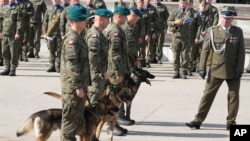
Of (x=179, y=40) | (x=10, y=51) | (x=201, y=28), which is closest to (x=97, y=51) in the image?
(x=10, y=51)

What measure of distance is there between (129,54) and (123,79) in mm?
816

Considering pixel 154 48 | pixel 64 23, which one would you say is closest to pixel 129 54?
pixel 64 23

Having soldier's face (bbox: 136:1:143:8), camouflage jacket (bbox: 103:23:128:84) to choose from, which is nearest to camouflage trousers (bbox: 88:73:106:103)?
camouflage jacket (bbox: 103:23:128:84)

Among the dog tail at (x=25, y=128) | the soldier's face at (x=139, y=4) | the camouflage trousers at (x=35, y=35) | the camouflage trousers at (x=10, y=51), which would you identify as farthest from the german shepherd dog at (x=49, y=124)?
the camouflage trousers at (x=35, y=35)

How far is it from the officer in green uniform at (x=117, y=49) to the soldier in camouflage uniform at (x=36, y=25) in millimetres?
9393

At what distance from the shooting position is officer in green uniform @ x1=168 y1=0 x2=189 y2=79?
16.5 metres

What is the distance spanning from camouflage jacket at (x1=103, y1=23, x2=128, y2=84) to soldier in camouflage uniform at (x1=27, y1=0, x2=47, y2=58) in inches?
372

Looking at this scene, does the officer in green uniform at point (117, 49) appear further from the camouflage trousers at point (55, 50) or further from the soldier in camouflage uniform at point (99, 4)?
the soldier in camouflage uniform at point (99, 4)

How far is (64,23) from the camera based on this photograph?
623 inches

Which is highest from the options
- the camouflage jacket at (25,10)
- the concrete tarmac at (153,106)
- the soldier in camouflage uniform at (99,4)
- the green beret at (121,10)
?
the green beret at (121,10)

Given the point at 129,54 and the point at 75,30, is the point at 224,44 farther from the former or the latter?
the point at 75,30

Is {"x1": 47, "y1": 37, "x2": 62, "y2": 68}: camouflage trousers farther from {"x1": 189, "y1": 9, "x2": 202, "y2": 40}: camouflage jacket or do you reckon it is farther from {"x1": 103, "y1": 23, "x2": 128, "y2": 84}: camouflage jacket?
{"x1": 103, "y1": 23, "x2": 128, "y2": 84}: camouflage jacket

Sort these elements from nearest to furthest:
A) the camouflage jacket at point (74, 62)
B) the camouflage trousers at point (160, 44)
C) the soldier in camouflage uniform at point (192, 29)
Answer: the camouflage jacket at point (74, 62) < the soldier in camouflage uniform at point (192, 29) < the camouflage trousers at point (160, 44)

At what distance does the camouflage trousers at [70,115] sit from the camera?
8203mm
